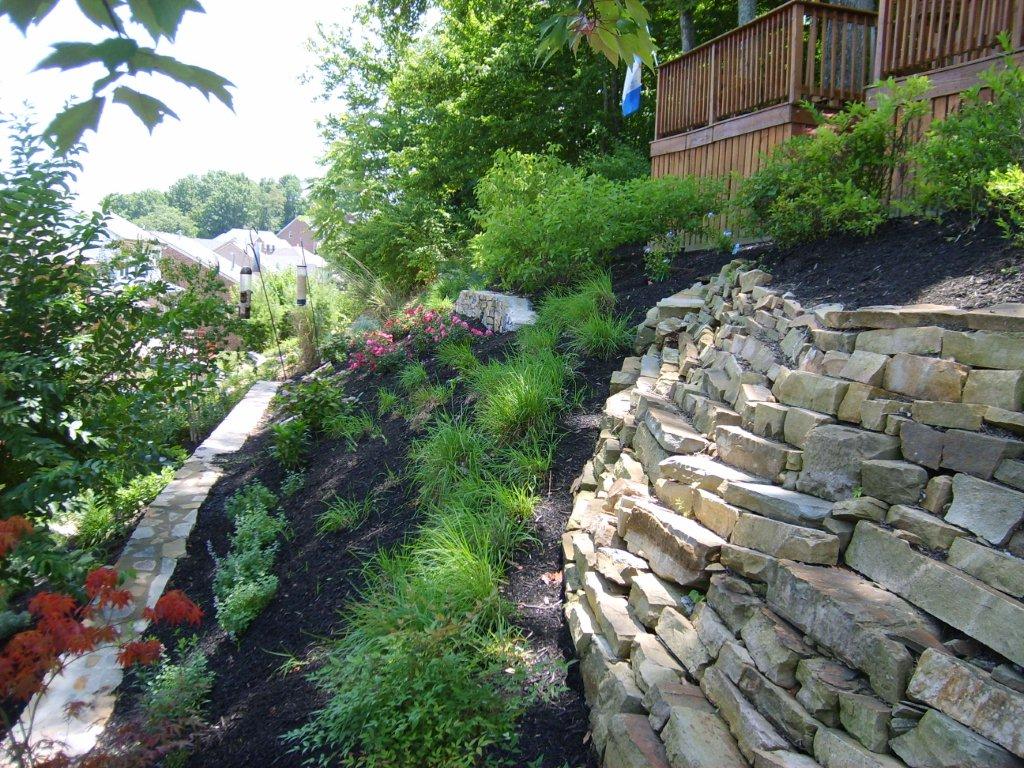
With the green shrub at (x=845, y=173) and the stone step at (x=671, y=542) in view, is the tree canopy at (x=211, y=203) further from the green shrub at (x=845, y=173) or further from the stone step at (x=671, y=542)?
the stone step at (x=671, y=542)

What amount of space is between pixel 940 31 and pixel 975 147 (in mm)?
2726

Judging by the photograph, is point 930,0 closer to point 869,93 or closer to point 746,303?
point 869,93

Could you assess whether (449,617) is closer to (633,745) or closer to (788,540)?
(633,745)

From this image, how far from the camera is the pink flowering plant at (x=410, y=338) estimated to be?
693 centimetres

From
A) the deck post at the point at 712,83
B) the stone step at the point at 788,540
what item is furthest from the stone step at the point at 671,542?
the deck post at the point at 712,83

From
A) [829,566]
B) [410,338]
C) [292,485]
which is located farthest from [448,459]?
[410,338]

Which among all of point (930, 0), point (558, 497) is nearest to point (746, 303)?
point (558, 497)

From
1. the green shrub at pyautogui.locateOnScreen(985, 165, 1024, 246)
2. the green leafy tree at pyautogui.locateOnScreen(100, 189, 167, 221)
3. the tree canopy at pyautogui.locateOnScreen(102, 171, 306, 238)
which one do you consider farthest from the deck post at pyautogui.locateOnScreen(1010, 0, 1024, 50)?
the green leafy tree at pyautogui.locateOnScreen(100, 189, 167, 221)

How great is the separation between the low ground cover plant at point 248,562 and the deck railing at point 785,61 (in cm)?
617

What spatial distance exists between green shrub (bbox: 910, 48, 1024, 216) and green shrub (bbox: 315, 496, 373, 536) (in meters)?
3.82

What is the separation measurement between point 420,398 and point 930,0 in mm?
5465

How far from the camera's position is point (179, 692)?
3105 mm

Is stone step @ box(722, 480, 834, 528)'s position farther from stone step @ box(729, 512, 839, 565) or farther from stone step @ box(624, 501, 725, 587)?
stone step @ box(624, 501, 725, 587)

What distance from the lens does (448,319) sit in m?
7.27
